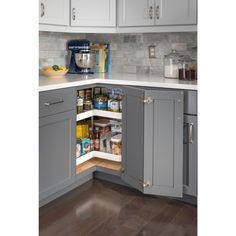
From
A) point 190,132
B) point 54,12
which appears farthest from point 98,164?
point 54,12

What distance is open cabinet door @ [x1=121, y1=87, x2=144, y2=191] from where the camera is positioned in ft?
8.50

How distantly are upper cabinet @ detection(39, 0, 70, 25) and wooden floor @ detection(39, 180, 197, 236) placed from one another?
1454mm

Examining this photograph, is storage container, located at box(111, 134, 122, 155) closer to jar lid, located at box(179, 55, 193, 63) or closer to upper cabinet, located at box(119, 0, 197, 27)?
jar lid, located at box(179, 55, 193, 63)

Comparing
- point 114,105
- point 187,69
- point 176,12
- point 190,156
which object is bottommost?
point 190,156

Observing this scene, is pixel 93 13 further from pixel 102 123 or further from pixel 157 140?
pixel 157 140

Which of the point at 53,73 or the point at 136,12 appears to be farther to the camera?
the point at 136,12

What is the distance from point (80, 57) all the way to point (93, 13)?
1.40 ft

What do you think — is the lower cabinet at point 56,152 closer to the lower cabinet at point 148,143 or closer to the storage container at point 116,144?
the lower cabinet at point 148,143

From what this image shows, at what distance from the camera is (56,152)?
255cm

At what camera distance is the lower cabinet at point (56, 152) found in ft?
7.95
